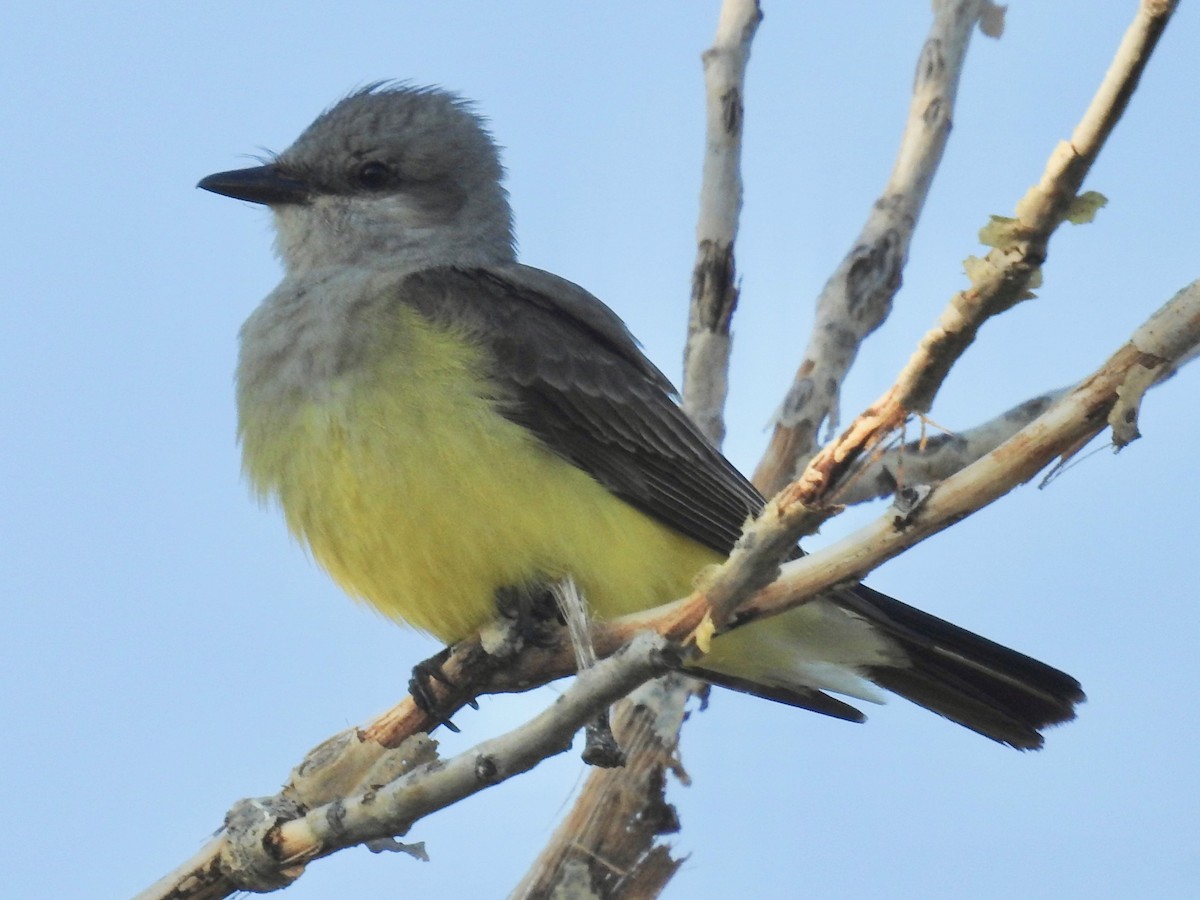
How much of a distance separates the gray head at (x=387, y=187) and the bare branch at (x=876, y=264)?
1.31 meters

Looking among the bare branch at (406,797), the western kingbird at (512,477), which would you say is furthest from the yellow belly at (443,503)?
the bare branch at (406,797)

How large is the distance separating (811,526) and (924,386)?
14.8 inches

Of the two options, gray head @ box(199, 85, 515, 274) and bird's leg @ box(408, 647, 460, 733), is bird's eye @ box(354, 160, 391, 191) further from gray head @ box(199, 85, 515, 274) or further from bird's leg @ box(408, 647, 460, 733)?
bird's leg @ box(408, 647, 460, 733)

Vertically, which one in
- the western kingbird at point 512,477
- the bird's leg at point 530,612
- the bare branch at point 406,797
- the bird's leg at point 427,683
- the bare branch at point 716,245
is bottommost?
the bare branch at point 406,797

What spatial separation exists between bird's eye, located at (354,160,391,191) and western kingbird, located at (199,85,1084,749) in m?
0.40

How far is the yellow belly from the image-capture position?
14.8ft

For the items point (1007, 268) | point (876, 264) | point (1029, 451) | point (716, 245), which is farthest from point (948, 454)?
point (1007, 268)

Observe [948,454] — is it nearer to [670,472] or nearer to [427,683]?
[670,472]

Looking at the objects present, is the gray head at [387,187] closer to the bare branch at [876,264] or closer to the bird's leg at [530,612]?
the bare branch at [876,264]

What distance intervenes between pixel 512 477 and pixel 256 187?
6.29 ft

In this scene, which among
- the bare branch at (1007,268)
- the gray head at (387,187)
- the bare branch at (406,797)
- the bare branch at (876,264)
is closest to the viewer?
the bare branch at (1007,268)

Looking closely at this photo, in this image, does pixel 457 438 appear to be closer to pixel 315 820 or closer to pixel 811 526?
pixel 315 820

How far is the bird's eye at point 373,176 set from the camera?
5.98 meters

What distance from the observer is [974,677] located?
15.9 ft
